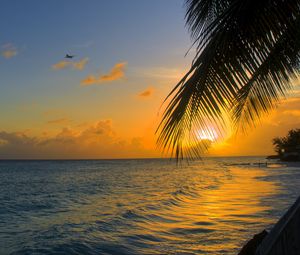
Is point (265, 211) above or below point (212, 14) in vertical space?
below

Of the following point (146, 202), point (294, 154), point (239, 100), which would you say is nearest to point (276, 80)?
point (239, 100)

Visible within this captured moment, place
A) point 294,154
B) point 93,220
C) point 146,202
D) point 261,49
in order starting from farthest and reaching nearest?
point 294,154
point 146,202
point 93,220
point 261,49

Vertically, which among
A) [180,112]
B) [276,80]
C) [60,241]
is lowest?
[60,241]

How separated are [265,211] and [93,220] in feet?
22.7

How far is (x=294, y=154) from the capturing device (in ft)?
279

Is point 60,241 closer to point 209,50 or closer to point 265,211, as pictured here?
point 265,211

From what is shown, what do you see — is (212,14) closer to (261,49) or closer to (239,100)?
(261,49)

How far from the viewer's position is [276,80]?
15.4ft

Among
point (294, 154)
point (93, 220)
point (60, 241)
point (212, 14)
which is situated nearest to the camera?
point (212, 14)

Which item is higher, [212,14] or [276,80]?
[212,14]

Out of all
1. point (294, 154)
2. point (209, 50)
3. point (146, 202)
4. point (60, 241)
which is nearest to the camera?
point (209, 50)

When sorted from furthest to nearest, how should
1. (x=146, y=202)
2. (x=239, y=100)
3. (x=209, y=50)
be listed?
1. (x=146, y=202)
2. (x=239, y=100)
3. (x=209, y=50)

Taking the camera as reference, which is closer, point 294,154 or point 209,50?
point 209,50

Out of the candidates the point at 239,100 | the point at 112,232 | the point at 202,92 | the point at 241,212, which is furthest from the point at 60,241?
the point at 202,92
